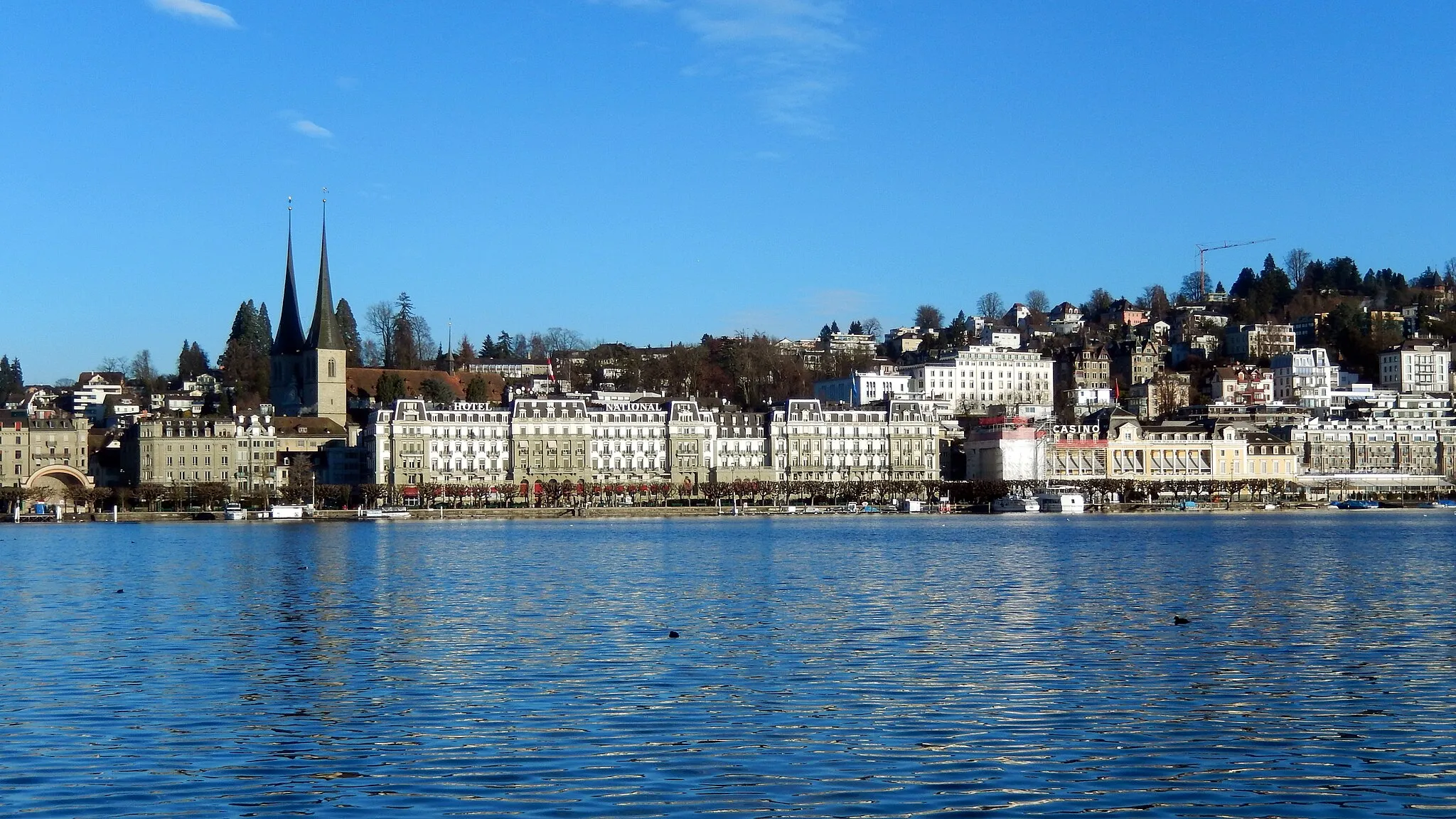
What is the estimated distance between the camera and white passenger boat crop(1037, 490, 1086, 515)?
367ft

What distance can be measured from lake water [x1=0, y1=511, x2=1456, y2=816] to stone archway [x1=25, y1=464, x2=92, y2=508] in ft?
254

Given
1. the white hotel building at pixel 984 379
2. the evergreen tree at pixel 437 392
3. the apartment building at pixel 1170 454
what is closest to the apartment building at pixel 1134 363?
the white hotel building at pixel 984 379

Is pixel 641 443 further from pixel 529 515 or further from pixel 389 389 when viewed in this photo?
pixel 389 389

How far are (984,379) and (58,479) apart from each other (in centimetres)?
8064

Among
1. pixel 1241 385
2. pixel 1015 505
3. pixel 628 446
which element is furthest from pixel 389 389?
pixel 1241 385

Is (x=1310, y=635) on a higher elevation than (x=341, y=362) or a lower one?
lower

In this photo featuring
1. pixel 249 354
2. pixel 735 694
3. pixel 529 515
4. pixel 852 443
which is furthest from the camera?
pixel 249 354

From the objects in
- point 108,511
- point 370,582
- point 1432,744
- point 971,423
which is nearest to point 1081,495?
point 971,423

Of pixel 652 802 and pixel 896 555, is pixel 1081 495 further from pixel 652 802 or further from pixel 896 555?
pixel 652 802

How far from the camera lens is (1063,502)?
369 ft

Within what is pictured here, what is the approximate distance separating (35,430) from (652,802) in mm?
112011

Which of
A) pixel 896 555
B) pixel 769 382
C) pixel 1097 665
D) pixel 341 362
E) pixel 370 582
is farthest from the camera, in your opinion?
pixel 769 382

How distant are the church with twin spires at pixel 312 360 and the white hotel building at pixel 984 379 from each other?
2108 inches

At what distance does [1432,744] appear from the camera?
16234mm
